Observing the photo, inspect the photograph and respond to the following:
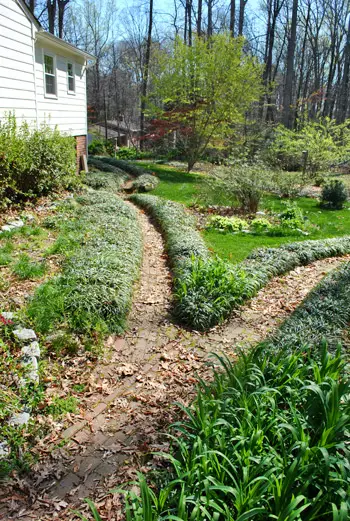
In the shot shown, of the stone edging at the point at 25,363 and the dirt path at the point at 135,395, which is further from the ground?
the stone edging at the point at 25,363

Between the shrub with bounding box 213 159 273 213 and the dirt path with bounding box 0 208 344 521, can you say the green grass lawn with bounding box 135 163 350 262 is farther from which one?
the dirt path with bounding box 0 208 344 521

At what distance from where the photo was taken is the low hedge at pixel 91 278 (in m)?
4.25

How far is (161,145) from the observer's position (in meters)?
24.3

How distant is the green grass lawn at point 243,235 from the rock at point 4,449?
4.76m

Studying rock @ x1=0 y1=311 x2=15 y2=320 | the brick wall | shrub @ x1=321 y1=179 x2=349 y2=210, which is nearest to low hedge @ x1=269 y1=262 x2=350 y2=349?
rock @ x1=0 y1=311 x2=15 y2=320

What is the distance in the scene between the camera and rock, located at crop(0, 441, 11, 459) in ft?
8.90

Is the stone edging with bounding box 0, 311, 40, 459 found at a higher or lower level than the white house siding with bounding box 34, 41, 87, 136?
lower

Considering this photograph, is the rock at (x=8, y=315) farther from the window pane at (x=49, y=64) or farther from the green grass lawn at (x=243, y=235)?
the window pane at (x=49, y=64)

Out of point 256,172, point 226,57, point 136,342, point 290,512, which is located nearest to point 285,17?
point 226,57

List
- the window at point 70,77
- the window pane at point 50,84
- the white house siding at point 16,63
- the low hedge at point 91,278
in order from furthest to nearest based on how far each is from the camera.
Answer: the window at point 70,77 < the window pane at point 50,84 < the white house siding at point 16,63 < the low hedge at point 91,278

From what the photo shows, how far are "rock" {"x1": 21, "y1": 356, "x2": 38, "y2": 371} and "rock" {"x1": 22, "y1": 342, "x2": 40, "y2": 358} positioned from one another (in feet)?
0.17

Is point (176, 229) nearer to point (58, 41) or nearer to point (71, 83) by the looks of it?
point (58, 41)

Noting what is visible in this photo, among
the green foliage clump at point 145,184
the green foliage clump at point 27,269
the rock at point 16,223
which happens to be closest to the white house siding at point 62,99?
the green foliage clump at point 145,184

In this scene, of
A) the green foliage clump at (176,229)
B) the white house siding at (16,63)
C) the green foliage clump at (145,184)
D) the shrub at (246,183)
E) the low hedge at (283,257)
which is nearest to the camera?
the low hedge at (283,257)
